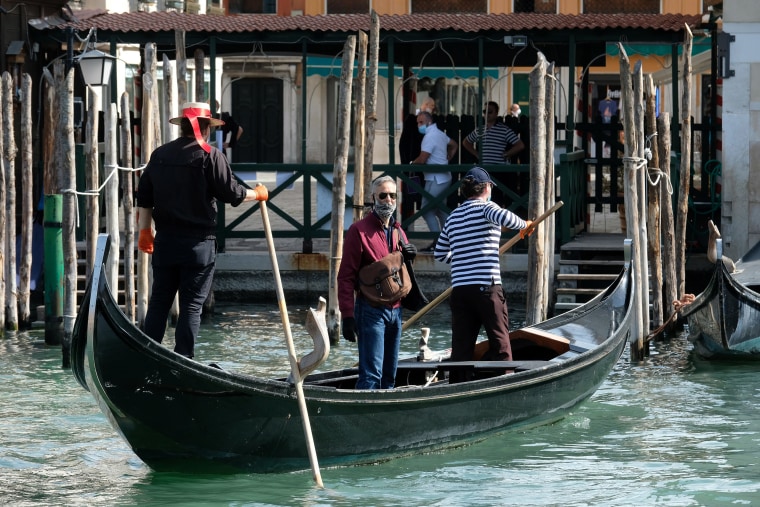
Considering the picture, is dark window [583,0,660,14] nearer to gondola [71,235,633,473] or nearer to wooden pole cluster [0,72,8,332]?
wooden pole cluster [0,72,8,332]

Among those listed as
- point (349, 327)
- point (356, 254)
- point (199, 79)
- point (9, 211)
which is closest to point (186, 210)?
point (356, 254)

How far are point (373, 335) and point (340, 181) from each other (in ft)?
11.6

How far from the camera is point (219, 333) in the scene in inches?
444

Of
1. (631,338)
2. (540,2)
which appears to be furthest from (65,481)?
(540,2)

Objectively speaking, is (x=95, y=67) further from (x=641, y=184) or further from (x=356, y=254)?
(x=356, y=254)

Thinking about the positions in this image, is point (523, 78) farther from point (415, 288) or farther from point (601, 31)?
point (415, 288)

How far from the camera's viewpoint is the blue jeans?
6934 mm

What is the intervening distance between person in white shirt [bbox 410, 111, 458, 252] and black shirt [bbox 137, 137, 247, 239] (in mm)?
5554

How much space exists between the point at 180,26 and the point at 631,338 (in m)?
4.73

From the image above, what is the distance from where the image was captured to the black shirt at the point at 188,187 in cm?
702

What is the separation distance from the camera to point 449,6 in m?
26.1

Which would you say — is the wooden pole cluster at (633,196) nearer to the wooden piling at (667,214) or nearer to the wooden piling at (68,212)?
the wooden piling at (667,214)

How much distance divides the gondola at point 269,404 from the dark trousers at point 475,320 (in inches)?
3.8

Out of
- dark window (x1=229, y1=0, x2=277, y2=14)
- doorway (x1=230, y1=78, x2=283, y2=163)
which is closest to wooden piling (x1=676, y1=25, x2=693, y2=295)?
dark window (x1=229, y1=0, x2=277, y2=14)
